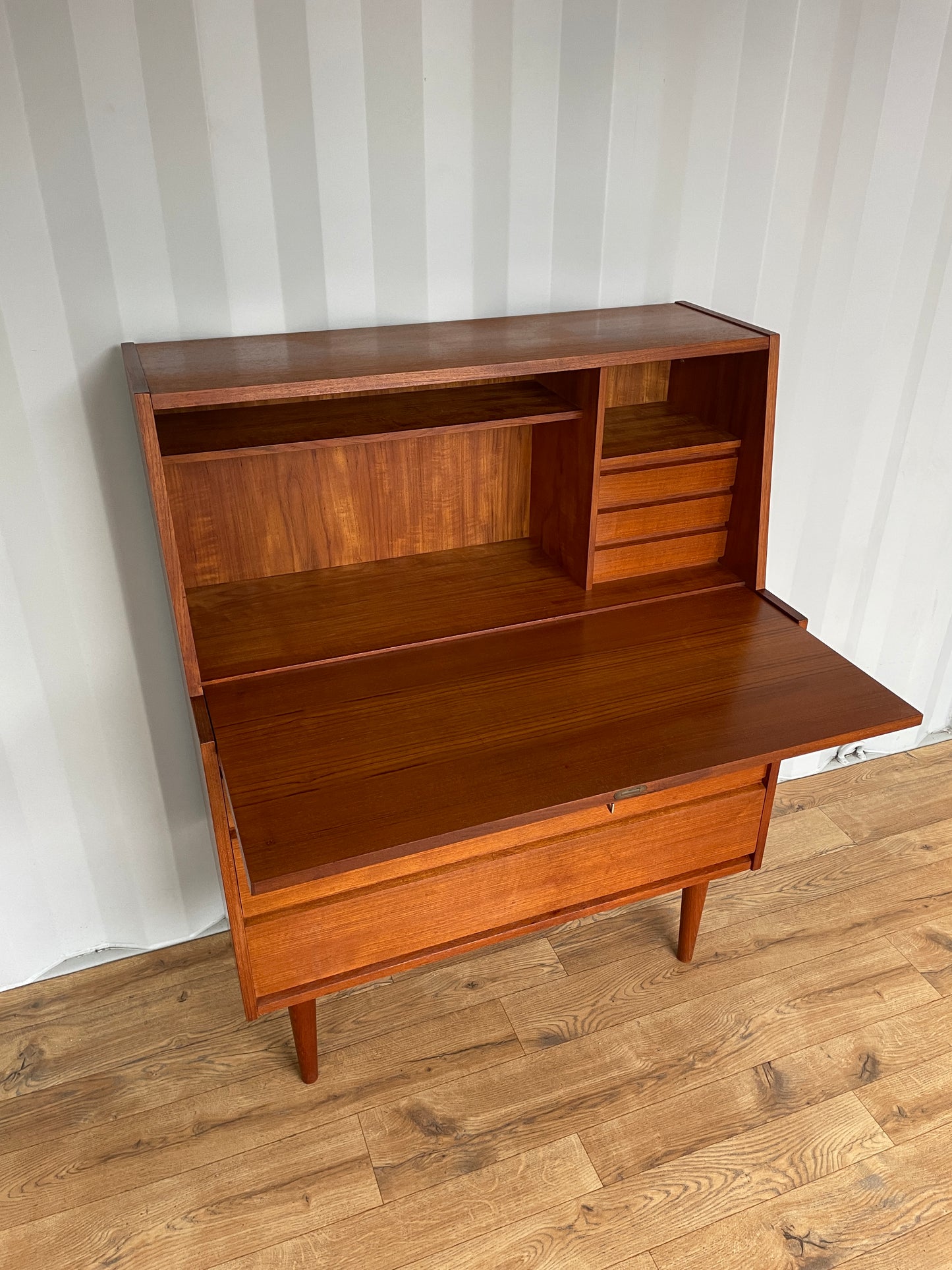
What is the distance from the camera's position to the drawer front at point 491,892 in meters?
1.52

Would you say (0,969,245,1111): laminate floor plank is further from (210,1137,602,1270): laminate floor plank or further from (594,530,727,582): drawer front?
(594,530,727,582): drawer front

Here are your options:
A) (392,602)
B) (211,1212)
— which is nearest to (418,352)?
(392,602)

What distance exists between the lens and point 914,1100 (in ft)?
6.15

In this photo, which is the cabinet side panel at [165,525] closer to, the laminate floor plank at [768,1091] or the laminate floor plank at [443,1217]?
the laminate floor plank at [443,1217]

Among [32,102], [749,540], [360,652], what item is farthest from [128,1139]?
[32,102]

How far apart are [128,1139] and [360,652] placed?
104 centimetres

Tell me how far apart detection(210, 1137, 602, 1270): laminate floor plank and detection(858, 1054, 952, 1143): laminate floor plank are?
58cm

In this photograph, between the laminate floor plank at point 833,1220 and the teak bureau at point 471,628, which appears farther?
the laminate floor plank at point 833,1220

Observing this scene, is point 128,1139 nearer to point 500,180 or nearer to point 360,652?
point 360,652

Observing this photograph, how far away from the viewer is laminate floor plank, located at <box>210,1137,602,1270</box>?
5.28 feet

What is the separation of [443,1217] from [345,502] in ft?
4.23

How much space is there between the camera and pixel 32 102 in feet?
4.58

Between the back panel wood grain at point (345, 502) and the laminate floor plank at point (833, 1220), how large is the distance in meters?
1.34

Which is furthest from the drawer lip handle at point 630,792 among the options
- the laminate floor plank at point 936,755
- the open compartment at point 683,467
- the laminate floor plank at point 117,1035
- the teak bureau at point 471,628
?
the laminate floor plank at point 936,755
